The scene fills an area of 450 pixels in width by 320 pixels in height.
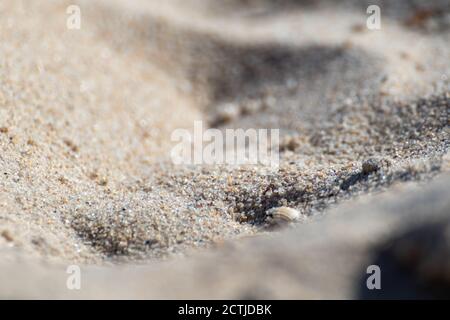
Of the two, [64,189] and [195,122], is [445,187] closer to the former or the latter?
[64,189]

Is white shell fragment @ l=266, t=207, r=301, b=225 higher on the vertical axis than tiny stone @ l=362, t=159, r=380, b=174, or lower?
lower

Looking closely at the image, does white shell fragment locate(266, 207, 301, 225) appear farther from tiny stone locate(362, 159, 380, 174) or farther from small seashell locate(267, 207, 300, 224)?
tiny stone locate(362, 159, 380, 174)

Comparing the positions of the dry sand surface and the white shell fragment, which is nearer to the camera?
the dry sand surface

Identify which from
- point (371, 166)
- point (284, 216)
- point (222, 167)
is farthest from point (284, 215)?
point (222, 167)

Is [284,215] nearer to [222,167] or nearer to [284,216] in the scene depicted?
[284,216]

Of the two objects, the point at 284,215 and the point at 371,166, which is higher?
the point at 371,166

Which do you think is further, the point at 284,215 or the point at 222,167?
the point at 222,167

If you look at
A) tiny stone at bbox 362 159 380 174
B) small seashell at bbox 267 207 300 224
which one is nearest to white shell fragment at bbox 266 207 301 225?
small seashell at bbox 267 207 300 224

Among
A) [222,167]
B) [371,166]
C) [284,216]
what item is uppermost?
[222,167]
